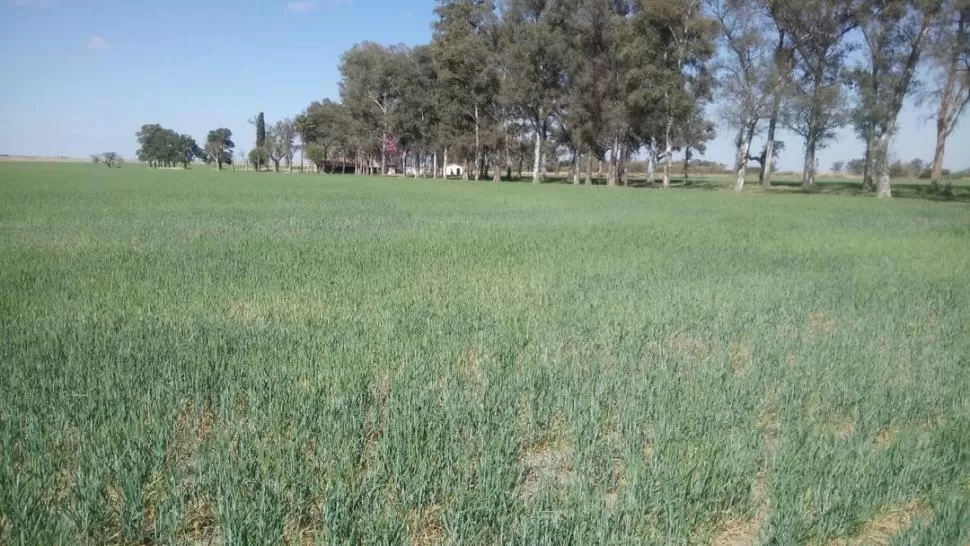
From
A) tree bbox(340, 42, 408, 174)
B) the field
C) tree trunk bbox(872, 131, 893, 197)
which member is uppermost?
tree bbox(340, 42, 408, 174)

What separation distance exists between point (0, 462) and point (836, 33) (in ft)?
166

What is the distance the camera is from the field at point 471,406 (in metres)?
2.75

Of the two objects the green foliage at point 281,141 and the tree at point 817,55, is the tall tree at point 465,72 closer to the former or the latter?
the tree at point 817,55

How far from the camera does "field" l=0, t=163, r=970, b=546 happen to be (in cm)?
275

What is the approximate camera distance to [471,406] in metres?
3.88

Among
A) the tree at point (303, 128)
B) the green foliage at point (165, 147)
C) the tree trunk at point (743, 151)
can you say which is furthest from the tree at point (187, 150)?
the tree trunk at point (743, 151)

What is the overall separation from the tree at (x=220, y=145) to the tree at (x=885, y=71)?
14224cm

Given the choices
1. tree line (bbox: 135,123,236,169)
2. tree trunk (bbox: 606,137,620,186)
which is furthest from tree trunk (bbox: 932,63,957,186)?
tree line (bbox: 135,123,236,169)

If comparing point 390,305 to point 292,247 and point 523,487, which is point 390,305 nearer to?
point 523,487

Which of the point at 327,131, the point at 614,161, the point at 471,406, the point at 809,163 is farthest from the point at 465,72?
the point at 471,406

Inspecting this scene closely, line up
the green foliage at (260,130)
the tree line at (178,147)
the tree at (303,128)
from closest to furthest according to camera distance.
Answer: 1. the tree at (303,128)
2. the green foliage at (260,130)
3. the tree line at (178,147)

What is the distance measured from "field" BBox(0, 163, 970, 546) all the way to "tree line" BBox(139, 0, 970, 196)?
3730 cm

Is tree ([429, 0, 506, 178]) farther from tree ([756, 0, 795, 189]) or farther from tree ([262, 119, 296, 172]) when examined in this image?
tree ([262, 119, 296, 172])

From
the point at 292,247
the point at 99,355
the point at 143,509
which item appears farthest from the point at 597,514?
the point at 292,247
